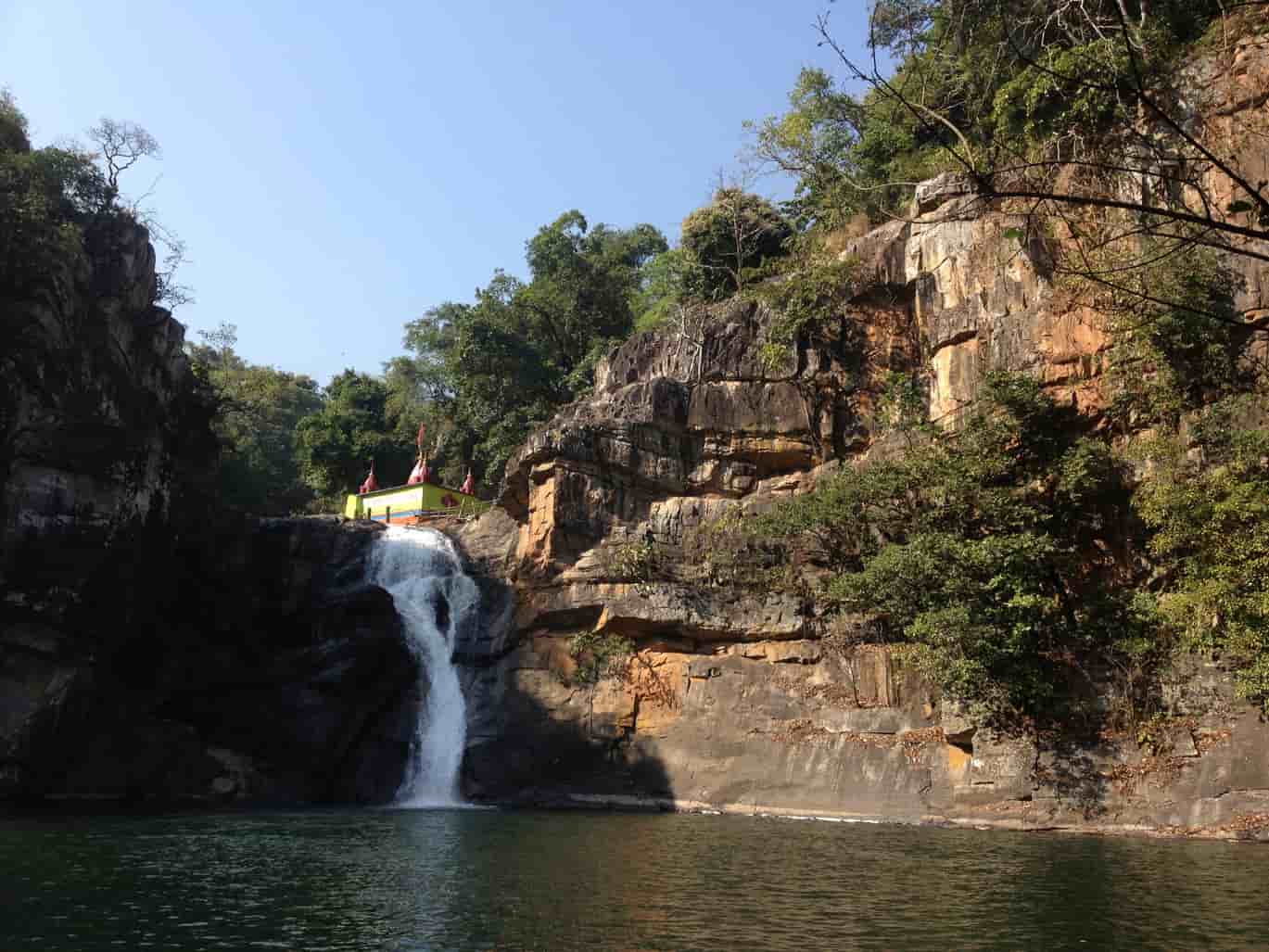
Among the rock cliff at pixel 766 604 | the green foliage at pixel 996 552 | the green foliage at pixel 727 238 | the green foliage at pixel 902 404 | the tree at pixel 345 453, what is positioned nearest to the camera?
the rock cliff at pixel 766 604

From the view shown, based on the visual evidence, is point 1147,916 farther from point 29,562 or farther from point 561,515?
point 29,562

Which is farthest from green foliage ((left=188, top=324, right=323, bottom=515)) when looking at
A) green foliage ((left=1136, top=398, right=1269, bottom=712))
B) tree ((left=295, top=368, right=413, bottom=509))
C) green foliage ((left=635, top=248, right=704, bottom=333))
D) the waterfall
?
green foliage ((left=1136, top=398, right=1269, bottom=712))

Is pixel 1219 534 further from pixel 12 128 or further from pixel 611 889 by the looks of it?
pixel 12 128

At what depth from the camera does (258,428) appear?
56.2m

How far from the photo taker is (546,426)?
28.6 metres

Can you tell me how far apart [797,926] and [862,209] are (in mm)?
26408

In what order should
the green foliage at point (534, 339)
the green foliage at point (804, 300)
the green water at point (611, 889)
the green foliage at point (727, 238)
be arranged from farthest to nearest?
the green foliage at point (534, 339) < the green foliage at point (727, 238) < the green foliage at point (804, 300) < the green water at point (611, 889)

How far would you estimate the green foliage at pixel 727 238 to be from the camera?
34531 millimetres

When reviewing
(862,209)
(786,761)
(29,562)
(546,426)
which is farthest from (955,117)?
(29,562)

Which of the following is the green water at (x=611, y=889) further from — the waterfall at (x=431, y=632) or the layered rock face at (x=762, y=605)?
the waterfall at (x=431, y=632)

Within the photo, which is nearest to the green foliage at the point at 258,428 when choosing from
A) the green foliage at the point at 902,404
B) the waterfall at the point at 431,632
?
the waterfall at the point at 431,632

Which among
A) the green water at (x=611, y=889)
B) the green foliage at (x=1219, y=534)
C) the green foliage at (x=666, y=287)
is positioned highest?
the green foliage at (x=666, y=287)

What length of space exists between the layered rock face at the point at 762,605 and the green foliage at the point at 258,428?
13294 millimetres

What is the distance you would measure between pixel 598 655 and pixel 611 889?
545 inches
